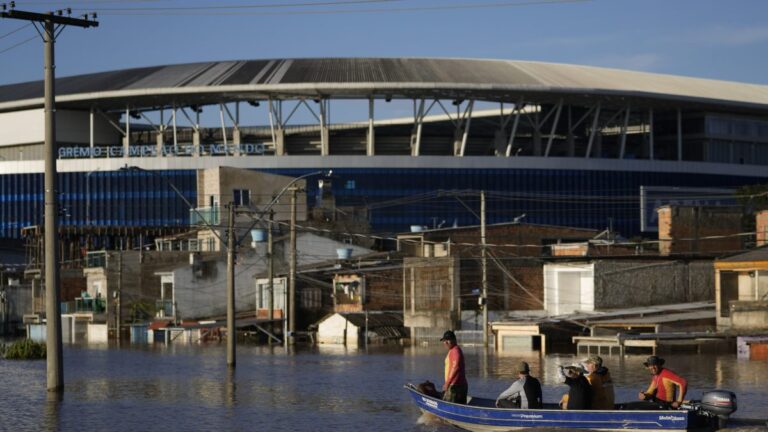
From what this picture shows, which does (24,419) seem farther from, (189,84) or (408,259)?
(189,84)

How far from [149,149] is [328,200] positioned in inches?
1533

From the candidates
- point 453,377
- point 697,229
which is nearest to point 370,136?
point 697,229

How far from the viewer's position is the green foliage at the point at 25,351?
6544 cm

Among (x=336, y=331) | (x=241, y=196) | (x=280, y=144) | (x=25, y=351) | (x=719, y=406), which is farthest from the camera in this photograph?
(x=280, y=144)

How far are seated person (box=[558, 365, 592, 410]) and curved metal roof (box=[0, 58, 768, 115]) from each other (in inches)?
3987

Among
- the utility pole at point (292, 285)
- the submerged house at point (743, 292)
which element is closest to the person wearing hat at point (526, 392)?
the submerged house at point (743, 292)

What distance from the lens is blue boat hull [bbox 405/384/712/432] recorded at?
1156 inches

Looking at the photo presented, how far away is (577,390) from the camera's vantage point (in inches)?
1201

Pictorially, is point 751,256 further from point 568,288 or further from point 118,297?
point 118,297

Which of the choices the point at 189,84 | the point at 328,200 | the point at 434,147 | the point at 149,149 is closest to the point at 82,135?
the point at 149,149

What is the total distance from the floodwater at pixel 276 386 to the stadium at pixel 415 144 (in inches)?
2679

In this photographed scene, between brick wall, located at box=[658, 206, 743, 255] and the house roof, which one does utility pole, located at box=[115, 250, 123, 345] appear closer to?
brick wall, located at box=[658, 206, 743, 255]

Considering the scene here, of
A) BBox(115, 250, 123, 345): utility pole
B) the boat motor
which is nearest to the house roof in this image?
the boat motor

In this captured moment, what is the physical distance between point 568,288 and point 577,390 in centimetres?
4635
